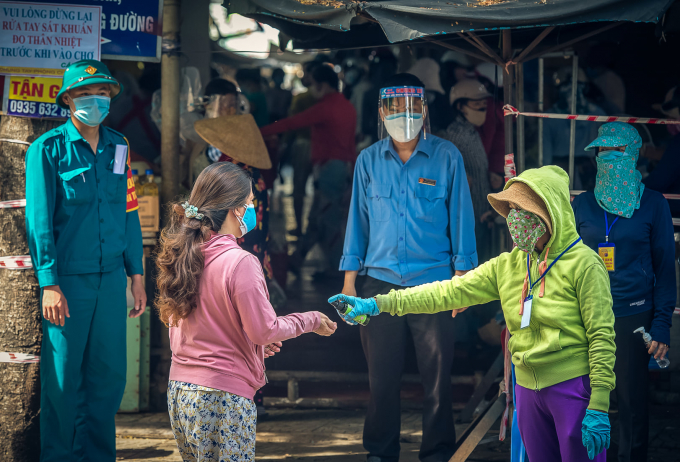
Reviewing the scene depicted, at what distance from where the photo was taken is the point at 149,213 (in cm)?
559

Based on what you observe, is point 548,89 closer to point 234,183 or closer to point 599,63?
point 599,63

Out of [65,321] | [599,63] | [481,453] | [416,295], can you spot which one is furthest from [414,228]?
[599,63]

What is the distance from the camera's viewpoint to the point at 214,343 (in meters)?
2.73

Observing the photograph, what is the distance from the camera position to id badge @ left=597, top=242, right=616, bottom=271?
3.99 metres

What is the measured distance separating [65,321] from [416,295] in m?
2.02

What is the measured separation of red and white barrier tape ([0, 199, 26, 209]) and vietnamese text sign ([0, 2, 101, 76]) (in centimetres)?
81

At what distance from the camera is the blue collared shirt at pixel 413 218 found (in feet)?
14.1

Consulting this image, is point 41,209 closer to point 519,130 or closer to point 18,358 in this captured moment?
point 18,358

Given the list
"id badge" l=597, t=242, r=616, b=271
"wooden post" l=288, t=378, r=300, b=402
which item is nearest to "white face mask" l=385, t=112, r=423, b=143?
"id badge" l=597, t=242, r=616, b=271

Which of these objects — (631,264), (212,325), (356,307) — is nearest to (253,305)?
(212,325)

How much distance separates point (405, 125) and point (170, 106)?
2175mm

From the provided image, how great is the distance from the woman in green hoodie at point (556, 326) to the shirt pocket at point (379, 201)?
4.34ft

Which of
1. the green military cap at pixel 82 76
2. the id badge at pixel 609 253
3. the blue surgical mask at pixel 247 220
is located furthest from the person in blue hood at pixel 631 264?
the green military cap at pixel 82 76

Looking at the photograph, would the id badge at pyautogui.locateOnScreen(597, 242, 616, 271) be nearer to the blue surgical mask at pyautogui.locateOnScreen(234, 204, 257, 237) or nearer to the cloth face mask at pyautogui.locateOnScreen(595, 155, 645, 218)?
the cloth face mask at pyautogui.locateOnScreen(595, 155, 645, 218)
